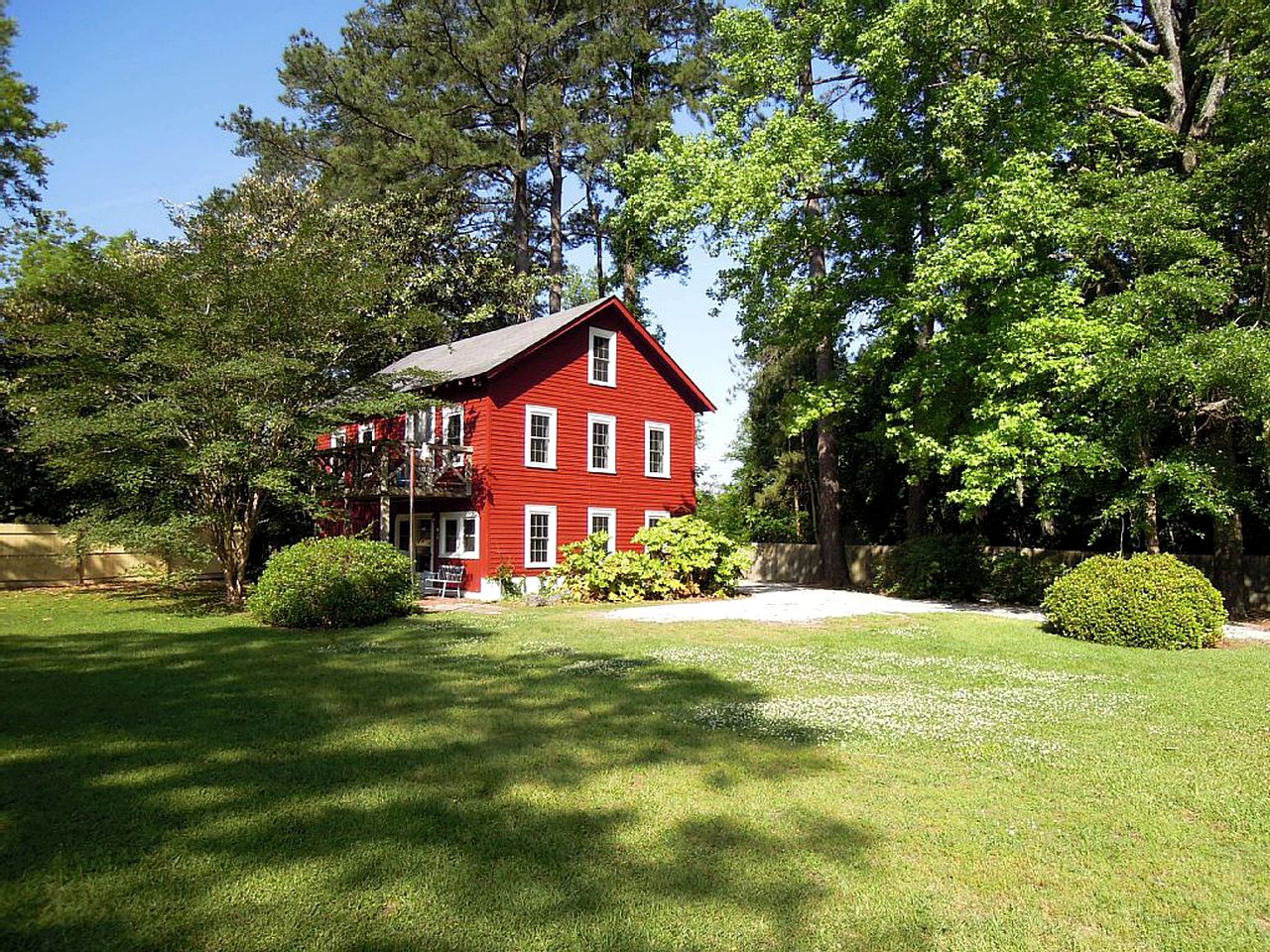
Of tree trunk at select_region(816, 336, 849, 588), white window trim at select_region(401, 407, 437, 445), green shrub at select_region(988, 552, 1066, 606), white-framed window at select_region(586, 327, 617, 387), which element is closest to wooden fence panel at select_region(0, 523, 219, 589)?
white window trim at select_region(401, 407, 437, 445)

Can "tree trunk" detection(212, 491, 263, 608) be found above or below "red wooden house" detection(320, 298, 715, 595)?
below

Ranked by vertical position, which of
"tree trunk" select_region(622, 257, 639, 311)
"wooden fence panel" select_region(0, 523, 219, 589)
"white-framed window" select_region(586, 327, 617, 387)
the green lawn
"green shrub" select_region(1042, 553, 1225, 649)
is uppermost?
"tree trunk" select_region(622, 257, 639, 311)

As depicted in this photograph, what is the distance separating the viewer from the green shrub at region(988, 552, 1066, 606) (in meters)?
21.4

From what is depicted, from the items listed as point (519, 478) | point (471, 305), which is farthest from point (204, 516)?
point (471, 305)

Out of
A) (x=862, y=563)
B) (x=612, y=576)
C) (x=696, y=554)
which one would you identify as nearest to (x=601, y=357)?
(x=696, y=554)

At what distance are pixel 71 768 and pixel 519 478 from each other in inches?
651

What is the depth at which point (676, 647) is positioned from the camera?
40.0 ft

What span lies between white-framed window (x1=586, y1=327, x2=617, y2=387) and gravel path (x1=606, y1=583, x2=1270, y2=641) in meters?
8.14

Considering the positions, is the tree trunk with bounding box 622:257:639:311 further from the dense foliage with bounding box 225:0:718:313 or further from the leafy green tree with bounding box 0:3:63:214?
the leafy green tree with bounding box 0:3:63:214

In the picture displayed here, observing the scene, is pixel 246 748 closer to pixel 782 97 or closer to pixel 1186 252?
pixel 1186 252

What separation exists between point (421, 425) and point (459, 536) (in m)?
3.93

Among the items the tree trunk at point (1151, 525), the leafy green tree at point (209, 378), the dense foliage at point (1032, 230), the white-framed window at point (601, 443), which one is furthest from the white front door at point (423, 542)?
the tree trunk at point (1151, 525)

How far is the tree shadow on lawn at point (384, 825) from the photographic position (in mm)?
3730

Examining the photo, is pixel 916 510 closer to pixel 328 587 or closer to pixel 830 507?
pixel 830 507
